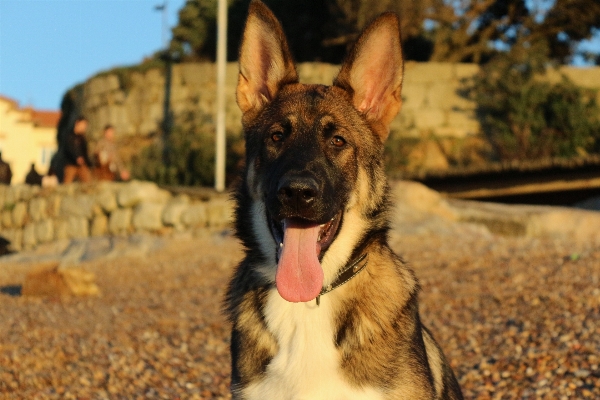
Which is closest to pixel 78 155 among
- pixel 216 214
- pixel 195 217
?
pixel 195 217

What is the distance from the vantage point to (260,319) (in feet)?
13.2

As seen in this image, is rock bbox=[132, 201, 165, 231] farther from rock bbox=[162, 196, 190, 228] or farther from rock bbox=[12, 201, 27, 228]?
rock bbox=[12, 201, 27, 228]

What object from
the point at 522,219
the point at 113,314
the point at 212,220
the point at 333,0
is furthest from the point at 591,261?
the point at 333,0

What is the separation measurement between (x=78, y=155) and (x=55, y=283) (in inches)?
332

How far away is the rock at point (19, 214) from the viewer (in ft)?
63.6

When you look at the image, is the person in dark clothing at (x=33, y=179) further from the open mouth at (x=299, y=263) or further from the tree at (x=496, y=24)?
the open mouth at (x=299, y=263)

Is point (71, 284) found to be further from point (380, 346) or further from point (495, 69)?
point (495, 69)

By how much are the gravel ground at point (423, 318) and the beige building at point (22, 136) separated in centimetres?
6261

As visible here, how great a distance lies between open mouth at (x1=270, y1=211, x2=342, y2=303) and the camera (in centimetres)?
390

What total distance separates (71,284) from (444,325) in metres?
5.07

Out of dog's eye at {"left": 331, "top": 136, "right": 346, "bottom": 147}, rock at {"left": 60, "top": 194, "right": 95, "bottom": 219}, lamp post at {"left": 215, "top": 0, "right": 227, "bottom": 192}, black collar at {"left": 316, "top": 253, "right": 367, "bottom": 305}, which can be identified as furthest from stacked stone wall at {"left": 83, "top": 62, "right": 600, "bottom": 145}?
black collar at {"left": 316, "top": 253, "right": 367, "bottom": 305}

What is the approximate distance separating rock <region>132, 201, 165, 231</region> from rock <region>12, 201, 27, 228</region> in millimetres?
4423

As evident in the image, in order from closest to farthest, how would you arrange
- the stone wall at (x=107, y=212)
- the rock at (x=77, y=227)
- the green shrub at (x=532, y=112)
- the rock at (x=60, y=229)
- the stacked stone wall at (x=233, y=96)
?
the stone wall at (x=107, y=212) → the rock at (x=77, y=227) → the rock at (x=60, y=229) → the green shrub at (x=532, y=112) → the stacked stone wall at (x=233, y=96)

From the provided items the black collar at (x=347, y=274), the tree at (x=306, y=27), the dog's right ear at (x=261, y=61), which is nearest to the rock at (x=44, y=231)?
the tree at (x=306, y=27)
